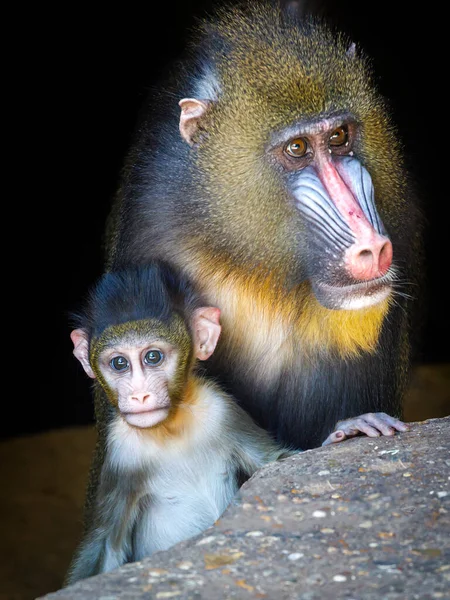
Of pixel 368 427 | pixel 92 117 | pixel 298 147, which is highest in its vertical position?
pixel 92 117

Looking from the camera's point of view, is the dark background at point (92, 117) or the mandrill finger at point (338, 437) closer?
the mandrill finger at point (338, 437)

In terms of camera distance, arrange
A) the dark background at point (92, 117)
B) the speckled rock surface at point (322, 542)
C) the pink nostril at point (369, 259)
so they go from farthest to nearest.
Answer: the dark background at point (92, 117) < the pink nostril at point (369, 259) < the speckled rock surface at point (322, 542)

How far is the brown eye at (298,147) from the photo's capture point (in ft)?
11.8

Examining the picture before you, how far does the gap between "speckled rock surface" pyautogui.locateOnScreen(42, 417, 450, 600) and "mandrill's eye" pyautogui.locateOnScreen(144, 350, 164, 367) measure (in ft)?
2.01

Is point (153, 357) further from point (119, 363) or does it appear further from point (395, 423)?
point (395, 423)

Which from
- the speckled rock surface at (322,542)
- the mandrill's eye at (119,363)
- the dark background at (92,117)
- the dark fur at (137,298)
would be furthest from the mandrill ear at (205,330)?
the dark background at (92,117)

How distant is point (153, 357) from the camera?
139 inches

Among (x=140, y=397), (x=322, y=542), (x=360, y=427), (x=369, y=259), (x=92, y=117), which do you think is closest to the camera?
(x=322, y=542)

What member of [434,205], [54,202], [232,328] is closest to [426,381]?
[434,205]

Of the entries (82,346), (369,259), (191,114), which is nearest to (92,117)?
(191,114)

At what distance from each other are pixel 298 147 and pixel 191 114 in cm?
43

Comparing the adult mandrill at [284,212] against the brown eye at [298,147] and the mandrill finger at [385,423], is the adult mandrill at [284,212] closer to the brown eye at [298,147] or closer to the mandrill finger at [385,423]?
the brown eye at [298,147]

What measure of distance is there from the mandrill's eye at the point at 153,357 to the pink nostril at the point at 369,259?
Result: 2.42 ft

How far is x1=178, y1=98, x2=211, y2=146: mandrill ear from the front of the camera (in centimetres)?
371
